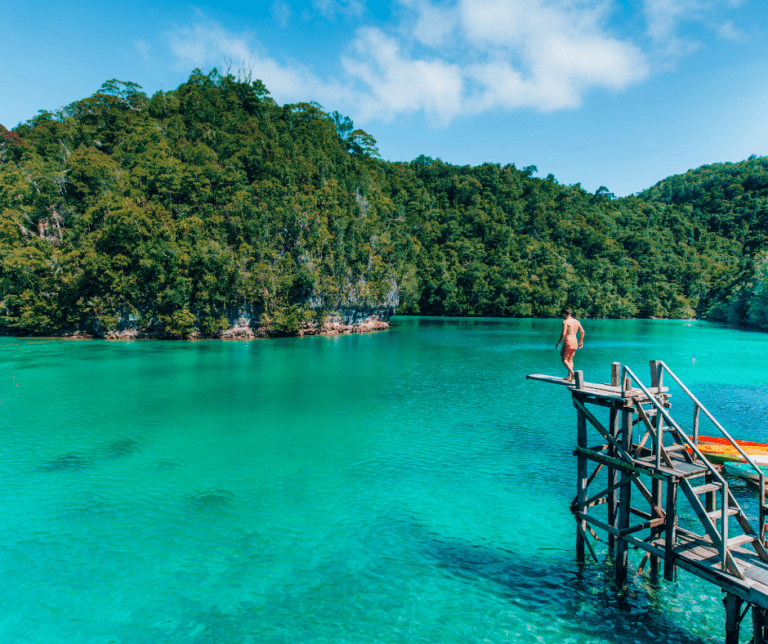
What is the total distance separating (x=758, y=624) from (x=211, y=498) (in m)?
14.7

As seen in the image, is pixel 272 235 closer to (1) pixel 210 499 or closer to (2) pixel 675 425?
(1) pixel 210 499

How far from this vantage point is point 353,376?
120 feet

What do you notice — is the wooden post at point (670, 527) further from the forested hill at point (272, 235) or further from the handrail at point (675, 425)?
the forested hill at point (272, 235)

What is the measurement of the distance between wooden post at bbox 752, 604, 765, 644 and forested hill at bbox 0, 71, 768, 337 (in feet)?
193

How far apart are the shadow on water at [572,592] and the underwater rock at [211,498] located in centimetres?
722

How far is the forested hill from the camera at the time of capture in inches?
2263

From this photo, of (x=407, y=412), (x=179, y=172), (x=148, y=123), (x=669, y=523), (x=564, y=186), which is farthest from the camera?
(x=564, y=186)

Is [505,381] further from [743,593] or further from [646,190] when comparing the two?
[646,190]

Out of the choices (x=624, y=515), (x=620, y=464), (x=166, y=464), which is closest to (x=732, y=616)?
(x=624, y=515)

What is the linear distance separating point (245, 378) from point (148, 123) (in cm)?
6493

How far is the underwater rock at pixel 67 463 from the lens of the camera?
17.8 m

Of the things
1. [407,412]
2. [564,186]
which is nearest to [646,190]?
[564,186]

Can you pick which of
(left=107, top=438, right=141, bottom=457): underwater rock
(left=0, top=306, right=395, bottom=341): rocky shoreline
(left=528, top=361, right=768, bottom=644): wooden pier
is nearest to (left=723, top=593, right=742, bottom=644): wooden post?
(left=528, top=361, right=768, bottom=644): wooden pier

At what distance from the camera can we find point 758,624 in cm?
747
